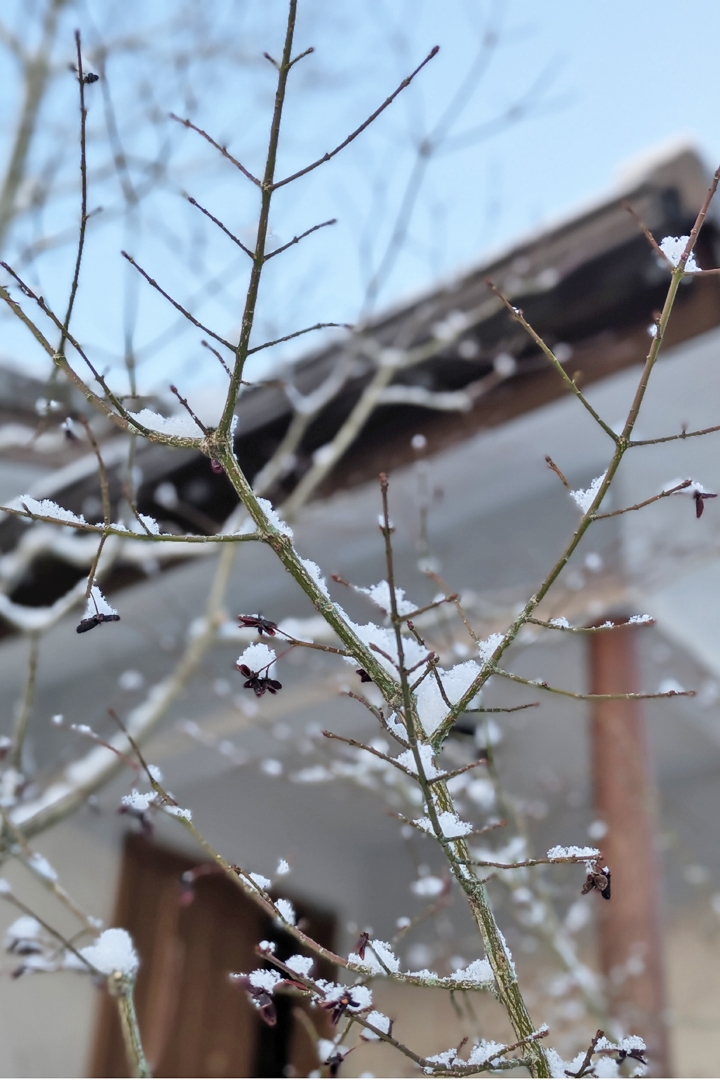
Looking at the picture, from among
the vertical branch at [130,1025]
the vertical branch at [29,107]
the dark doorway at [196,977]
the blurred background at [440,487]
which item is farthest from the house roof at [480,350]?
the dark doorway at [196,977]

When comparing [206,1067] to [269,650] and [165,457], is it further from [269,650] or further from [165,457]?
[269,650]

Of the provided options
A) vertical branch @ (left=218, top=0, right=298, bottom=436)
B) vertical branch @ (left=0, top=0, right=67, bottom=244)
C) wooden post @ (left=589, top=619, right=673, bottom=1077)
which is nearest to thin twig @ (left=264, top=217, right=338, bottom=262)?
vertical branch @ (left=218, top=0, right=298, bottom=436)

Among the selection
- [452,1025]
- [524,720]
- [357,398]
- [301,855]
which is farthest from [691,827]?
[357,398]

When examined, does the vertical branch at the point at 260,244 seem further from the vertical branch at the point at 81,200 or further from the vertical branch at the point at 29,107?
the vertical branch at the point at 29,107

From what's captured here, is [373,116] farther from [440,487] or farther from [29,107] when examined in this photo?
[29,107]

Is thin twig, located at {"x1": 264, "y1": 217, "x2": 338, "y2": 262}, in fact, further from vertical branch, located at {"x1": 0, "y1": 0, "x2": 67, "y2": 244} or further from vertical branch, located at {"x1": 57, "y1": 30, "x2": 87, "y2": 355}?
vertical branch, located at {"x1": 0, "y1": 0, "x2": 67, "y2": 244}
